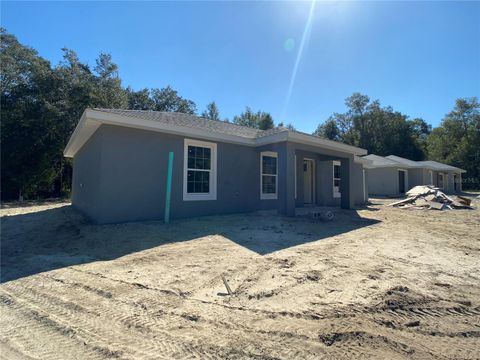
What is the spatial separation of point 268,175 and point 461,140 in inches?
1652

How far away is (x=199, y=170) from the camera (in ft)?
28.1

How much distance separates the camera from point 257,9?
8805mm

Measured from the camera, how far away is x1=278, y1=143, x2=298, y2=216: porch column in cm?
869

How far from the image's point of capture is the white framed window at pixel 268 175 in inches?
412

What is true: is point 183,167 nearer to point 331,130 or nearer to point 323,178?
point 323,178

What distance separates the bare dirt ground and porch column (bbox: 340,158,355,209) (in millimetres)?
5579

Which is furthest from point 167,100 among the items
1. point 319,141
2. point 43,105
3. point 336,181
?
point 319,141

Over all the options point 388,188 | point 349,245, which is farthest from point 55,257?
point 388,188

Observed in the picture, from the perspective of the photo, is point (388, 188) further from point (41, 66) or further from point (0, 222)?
point (41, 66)

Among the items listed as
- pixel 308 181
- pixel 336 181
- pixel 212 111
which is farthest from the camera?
pixel 212 111

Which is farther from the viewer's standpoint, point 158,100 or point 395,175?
point 158,100

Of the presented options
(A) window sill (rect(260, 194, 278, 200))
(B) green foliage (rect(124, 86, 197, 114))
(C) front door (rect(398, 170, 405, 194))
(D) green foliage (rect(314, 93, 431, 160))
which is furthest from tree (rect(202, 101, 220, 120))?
(A) window sill (rect(260, 194, 278, 200))

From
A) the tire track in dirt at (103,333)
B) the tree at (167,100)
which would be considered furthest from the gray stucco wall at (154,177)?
the tree at (167,100)

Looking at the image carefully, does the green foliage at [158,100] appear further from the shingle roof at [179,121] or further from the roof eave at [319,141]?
the roof eave at [319,141]
